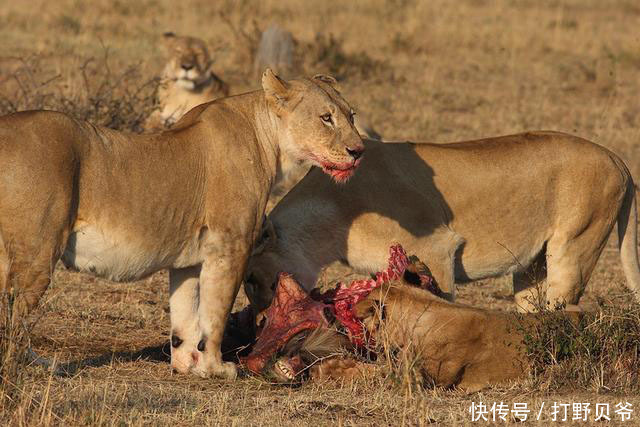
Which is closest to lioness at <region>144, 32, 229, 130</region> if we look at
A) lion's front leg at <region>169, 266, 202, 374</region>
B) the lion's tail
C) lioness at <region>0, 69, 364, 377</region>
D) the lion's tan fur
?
the lion's tail

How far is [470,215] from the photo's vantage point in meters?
6.78

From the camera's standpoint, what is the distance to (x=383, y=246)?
645cm

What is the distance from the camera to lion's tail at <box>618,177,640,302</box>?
6938 mm

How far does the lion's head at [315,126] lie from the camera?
5996 millimetres

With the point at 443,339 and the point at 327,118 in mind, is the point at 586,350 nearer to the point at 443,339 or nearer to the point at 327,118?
the point at 443,339

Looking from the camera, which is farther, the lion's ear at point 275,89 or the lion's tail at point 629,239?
the lion's tail at point 629,239

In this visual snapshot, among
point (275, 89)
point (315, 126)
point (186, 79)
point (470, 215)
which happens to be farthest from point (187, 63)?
point (315, 126)

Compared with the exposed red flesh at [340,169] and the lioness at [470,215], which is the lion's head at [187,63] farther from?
the exposed red flesh at [340,169]

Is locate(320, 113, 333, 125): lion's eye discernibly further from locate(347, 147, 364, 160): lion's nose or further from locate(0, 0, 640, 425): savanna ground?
locate(0, 0, 640, 425): savanna ground

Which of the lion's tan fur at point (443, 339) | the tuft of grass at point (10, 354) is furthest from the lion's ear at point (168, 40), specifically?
the tuft of grass at point (10, 354)

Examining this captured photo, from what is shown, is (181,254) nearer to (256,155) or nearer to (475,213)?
(256,155)

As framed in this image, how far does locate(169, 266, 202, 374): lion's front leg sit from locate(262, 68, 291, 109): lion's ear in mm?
908

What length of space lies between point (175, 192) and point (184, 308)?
0.69m

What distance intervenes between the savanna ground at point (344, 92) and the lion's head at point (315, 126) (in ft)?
3.64
